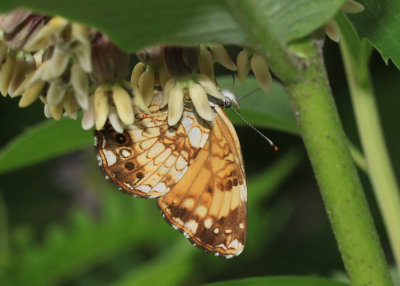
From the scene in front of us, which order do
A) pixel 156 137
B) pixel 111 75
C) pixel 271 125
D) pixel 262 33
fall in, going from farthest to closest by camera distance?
pixel 271 125 → pixel 156 137 → pixel 111 75 → pixel 262 33

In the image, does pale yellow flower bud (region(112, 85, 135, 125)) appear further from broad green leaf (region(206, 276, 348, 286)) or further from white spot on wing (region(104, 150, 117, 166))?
broad green leaf (region(206, 276, 348, 286))

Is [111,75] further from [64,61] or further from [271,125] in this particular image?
[271,125]

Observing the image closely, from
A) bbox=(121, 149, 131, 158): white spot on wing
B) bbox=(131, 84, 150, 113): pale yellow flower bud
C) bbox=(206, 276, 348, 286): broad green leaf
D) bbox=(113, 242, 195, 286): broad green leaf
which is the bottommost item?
bbox=(113, 242, 195, 286): broad green leaf

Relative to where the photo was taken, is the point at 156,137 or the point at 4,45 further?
the point at 156,137

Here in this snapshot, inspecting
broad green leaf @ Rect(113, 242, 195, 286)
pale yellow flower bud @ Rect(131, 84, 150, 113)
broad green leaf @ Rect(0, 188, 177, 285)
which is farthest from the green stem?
broad green leaf @ Rect(0, 188, 177, 285)

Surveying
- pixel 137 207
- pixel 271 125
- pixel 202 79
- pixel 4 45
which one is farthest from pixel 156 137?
pixel 137 207

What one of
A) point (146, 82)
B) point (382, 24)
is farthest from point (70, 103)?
point (382, 24)

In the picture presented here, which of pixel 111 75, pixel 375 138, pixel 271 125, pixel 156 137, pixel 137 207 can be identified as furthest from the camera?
pixel 137 207
